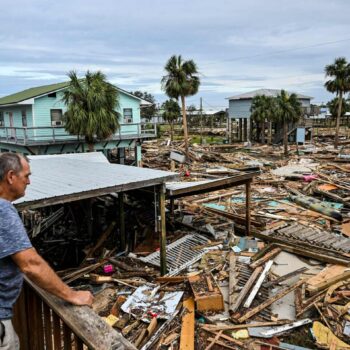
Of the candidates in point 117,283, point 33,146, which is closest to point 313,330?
point 117,283

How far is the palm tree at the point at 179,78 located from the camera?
29.3 meters

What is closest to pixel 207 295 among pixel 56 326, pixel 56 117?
pixel 56 326

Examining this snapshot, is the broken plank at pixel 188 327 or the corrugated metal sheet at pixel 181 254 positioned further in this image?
the corrugated metal sheet at pixel 181 254

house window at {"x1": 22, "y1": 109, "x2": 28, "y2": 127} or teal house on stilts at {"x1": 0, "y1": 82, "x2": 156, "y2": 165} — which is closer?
teal house on stilts at {"x1": 0, "y1": 82, "x2": 156, "y2": 165}

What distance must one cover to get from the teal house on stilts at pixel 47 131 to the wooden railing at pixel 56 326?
20.1 metres

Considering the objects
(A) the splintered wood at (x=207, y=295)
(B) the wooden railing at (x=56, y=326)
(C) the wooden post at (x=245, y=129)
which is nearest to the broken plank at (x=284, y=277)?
(A) the splintered wood at (x=207, y=295)

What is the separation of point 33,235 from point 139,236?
3592mm

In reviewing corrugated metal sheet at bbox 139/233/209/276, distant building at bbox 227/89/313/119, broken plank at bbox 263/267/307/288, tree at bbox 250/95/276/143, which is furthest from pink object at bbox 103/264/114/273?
distant building at bbox 227/89/313/119

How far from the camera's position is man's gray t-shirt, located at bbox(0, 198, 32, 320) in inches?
75.3

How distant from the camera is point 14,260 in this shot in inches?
76.0

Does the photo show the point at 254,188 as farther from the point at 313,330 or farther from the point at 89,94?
the point at 313,330

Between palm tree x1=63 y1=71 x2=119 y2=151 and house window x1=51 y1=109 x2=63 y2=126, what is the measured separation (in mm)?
4324

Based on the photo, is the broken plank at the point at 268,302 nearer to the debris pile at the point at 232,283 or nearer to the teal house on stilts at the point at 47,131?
the debris pile at the point at 232,283

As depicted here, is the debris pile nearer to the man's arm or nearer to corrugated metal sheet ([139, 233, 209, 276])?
corrugated metal sheet ([139, 233, 209, 276])
